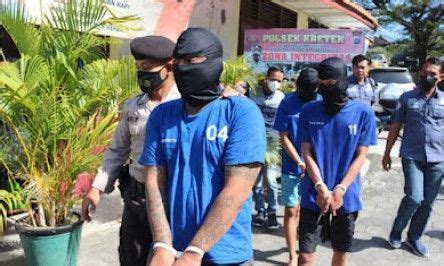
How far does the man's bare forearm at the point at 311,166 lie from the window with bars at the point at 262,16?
623 centimetres

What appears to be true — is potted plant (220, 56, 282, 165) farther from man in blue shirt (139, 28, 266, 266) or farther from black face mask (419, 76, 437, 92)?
man in blue shirt (139, 28, 266, 266)

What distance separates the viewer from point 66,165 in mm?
3721

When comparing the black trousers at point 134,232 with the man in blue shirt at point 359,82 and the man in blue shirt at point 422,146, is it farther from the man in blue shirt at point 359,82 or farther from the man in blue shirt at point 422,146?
the man in blue shirt at point 359,82

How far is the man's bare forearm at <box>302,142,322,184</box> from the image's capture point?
344cm

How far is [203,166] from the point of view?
1.93 m

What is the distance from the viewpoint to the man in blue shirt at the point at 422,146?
4797 mm

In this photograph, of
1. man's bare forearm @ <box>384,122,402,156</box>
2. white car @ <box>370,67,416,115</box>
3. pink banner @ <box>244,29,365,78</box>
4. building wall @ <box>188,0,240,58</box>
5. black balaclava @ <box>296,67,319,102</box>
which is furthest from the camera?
white car @ <box>370,67,416,115</box>

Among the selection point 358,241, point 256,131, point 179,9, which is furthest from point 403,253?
point 179,9

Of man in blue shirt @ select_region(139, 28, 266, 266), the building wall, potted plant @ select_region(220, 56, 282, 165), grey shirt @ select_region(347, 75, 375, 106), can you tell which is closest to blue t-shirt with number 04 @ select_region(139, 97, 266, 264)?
man in blue shirt @ select_region(139, 28, 266, 266)

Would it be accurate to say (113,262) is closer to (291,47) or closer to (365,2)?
(291,47)

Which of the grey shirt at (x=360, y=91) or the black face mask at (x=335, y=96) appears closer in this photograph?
the black face mask at (x=335, y=96)

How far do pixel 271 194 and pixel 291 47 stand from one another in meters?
2.99

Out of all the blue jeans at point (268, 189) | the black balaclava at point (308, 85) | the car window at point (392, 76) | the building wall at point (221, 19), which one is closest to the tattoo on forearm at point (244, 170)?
the black balaclava at point (308, 85)

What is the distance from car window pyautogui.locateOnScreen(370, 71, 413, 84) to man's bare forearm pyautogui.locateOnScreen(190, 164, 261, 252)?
15261mm
